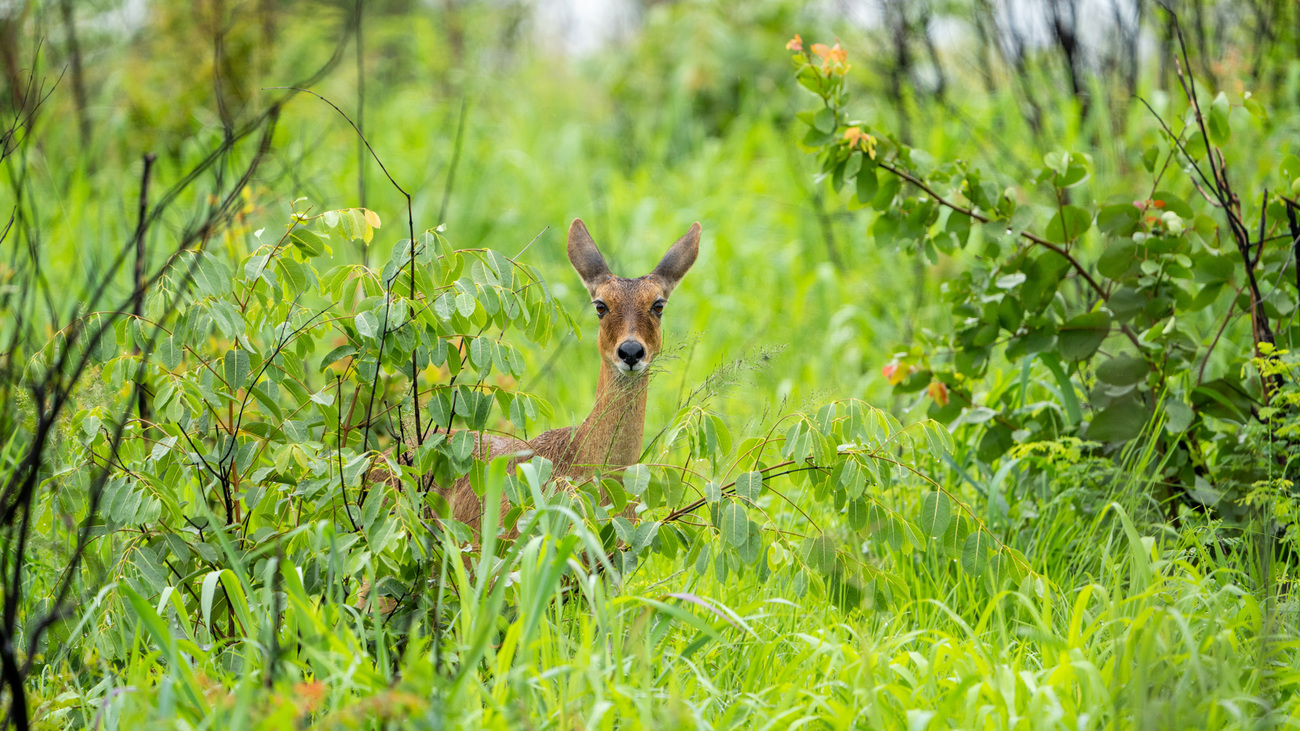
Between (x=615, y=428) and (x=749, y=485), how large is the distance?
89 centimetres

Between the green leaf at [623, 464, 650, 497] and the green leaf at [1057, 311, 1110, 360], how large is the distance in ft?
6.09

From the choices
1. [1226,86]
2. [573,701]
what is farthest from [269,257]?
[1226,86]

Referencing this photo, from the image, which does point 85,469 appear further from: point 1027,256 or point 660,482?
point 1027,256

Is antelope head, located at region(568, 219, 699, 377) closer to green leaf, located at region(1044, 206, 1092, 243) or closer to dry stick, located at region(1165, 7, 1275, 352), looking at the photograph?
green leaf, located at region(1044, 206, 1092, 243)

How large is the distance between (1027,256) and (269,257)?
8.15 feet

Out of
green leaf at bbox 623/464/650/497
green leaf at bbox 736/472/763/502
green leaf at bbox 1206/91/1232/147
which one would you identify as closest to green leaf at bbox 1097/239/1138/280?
green leaf at bbox 1206/91/1232/147

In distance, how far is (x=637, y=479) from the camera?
8.48 ft

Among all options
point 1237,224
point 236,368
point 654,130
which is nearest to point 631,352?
point 236,368

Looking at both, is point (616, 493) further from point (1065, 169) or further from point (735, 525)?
point (1065, 169)

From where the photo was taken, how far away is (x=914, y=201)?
3.72 meters

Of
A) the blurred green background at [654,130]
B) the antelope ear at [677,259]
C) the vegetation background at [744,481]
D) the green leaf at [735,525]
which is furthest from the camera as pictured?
the blurred green background at [654,130]

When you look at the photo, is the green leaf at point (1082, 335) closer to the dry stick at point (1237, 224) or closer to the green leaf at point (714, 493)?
the dry stick at point (1237, 224)

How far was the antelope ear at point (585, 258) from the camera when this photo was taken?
407 centimetres

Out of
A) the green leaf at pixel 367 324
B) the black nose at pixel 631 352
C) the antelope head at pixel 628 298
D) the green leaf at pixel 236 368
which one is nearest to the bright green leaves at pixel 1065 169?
the antelope head at pixel 628 298
